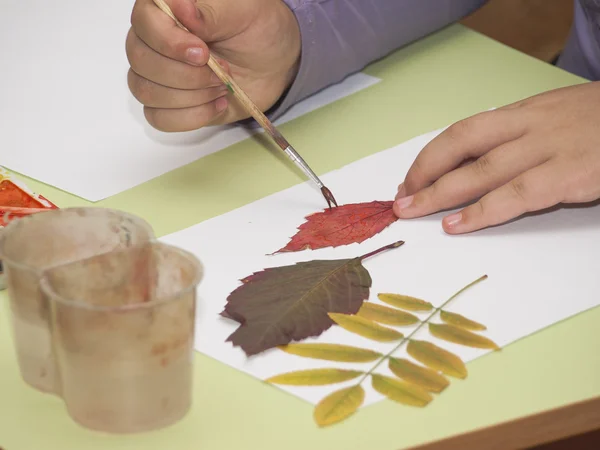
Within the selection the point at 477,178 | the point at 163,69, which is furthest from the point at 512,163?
the point at 163,69

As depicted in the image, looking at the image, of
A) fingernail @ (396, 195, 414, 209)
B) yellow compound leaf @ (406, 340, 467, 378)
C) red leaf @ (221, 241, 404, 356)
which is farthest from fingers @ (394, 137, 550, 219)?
yellow compound leaf @ (406, 340, 467, 378)

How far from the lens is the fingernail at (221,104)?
0.95 m

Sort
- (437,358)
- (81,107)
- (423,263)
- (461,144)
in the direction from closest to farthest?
(437,358)
(423,263)
(461,144)
(81,107)

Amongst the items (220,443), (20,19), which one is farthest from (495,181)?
(20,19)

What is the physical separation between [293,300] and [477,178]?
0.26 metres

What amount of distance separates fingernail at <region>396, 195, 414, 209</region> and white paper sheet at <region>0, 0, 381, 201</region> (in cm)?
24

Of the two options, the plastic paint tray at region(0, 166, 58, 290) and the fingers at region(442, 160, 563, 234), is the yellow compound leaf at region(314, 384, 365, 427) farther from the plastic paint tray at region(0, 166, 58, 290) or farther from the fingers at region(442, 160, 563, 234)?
the plastic paint tray at region(0, 166, 58, 290)

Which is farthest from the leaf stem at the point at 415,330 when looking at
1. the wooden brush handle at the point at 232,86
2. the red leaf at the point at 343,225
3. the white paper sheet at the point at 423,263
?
the wooden brush handle at the point at 232,86

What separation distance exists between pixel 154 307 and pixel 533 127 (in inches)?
19.4

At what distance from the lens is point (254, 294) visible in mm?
698

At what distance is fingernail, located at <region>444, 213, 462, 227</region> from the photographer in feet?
2.65

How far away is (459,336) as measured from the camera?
2.16 feet

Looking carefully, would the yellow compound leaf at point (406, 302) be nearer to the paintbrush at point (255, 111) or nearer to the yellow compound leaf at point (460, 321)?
the yellow compound leaf at point (460, 321)

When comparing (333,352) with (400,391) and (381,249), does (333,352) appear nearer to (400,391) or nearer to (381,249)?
(400,391)
